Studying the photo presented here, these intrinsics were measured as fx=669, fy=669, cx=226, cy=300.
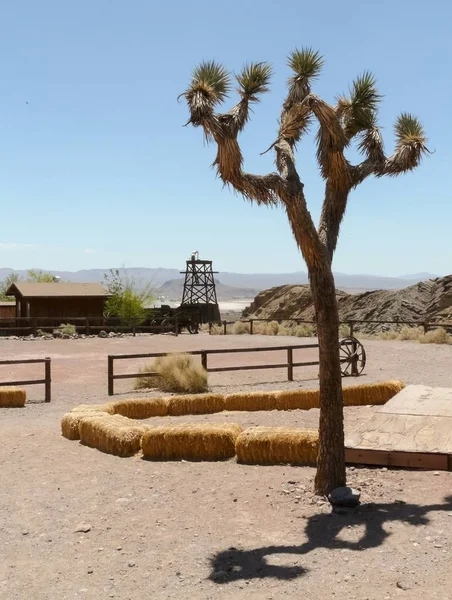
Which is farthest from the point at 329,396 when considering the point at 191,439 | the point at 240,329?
the point at 240,329

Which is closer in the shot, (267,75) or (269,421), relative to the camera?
(267,75)

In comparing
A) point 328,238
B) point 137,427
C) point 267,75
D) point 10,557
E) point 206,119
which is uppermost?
point 267,75

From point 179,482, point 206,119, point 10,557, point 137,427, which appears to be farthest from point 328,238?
point 10,557

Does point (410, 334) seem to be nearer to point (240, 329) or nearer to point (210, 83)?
point (240, 329)

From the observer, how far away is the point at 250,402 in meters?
12.7

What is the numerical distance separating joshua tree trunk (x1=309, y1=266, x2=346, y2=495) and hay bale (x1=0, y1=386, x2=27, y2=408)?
8.17 m

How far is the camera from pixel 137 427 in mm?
9477

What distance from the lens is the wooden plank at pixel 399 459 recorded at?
7.93 m

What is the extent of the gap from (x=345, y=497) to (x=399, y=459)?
4.93ft

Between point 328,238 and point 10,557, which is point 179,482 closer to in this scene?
point 10,557

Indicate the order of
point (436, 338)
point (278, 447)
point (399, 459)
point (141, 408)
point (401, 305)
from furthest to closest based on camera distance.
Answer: point (401, 305) < point (436, 338) < point (141, 408) < point (278, 447) < point (399, 459)

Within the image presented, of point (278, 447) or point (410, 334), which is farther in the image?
point (410, 334)

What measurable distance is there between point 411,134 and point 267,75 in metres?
2.01

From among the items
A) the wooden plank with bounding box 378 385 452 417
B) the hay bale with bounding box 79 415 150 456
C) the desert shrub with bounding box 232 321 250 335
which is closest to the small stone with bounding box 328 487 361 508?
the wooden plank with bounding box 378 385 452 417
